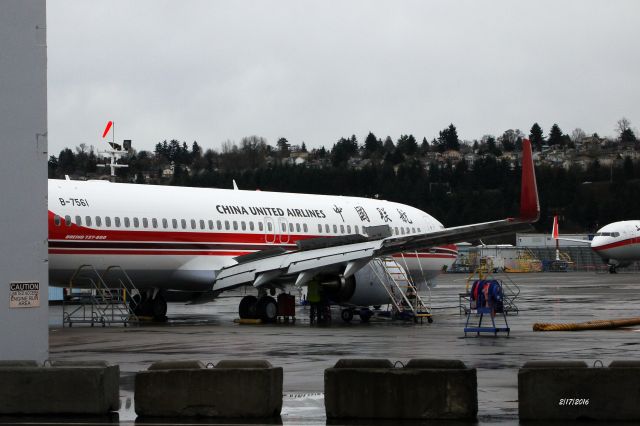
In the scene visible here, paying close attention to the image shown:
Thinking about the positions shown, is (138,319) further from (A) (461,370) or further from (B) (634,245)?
(B) (634,245)

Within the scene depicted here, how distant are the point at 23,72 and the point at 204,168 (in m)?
78.1

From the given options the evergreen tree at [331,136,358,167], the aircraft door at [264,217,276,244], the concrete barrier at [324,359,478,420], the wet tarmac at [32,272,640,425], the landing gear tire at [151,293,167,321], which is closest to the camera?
the concrete barrier at [324,359,478,420]

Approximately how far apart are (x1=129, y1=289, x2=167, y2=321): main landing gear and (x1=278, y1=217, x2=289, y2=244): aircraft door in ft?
13.7

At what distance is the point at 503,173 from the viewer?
461 ft

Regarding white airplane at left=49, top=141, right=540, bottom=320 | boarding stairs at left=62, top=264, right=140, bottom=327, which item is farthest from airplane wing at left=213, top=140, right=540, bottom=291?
boarding stairs at left=62, top=264, right=140, bottom=327

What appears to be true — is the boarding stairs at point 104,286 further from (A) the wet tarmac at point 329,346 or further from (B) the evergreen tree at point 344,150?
(B) the evergreen tree at point 344,150

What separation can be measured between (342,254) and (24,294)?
1579 cm

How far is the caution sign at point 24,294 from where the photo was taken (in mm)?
14911

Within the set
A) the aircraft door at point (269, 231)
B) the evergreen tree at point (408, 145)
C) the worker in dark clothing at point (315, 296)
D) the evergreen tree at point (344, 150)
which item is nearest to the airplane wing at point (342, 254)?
the worker in dark clothing at point (315, 296)

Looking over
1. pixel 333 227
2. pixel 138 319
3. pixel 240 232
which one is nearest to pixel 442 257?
pixel 333 227

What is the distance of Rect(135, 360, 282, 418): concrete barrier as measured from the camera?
42.8 ft

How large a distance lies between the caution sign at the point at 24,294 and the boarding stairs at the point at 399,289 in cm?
1796

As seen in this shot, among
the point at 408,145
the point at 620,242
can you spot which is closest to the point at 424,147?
the point at 408,145

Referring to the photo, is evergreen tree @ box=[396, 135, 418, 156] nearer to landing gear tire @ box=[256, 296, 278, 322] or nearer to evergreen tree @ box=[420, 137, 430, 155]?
evergreen tree @ box=[420, 137, 430, 155]
